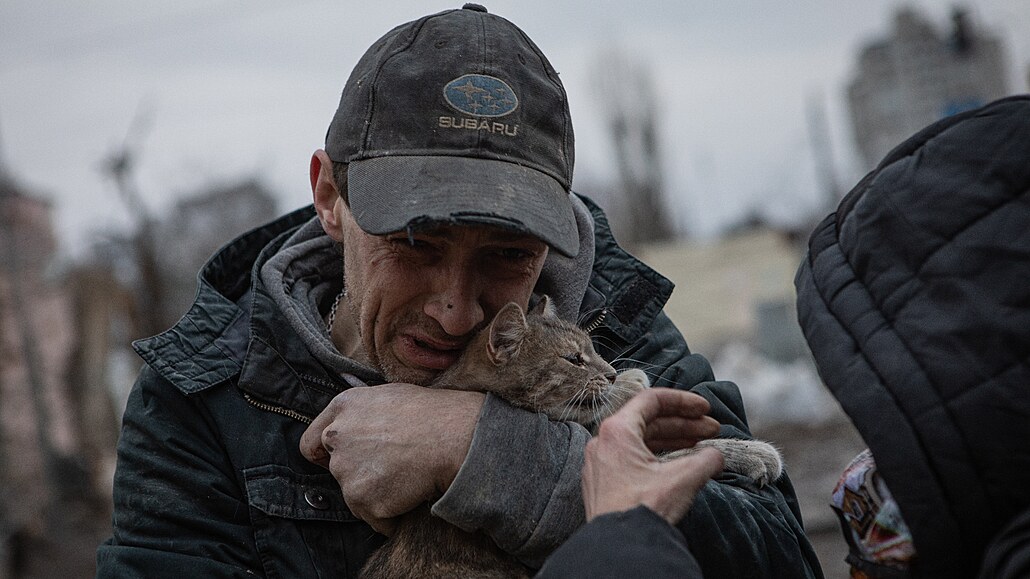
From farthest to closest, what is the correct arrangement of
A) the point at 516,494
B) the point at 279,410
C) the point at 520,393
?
the point at 520,393 < the point at 279,410 < the point at 516,494

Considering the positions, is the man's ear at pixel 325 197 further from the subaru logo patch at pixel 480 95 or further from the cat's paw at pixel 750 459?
the cat's paw at pixel 750 459

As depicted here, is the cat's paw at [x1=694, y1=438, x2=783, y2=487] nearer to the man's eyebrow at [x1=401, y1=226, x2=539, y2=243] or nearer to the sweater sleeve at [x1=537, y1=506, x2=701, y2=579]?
the man's eyebrow at [x1=401, y1=226, x2=539, y2=243]

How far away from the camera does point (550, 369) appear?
304 cm

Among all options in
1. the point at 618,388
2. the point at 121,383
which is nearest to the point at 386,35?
the point at 618,388

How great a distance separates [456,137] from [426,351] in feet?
2.16

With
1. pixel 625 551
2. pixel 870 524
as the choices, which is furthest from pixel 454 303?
pixel 870 524

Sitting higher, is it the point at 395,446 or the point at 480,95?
the point at 480,95

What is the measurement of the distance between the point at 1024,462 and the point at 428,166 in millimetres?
1510

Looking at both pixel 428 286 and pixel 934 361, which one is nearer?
pixel 934 361

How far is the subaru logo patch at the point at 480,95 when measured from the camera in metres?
2.34

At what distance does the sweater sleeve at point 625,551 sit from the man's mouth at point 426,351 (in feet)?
3.62

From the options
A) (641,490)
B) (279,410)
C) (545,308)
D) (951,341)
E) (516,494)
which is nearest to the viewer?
(951,341)

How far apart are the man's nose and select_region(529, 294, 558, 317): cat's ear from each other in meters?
0.55

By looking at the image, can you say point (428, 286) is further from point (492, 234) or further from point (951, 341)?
point (951, 341)
